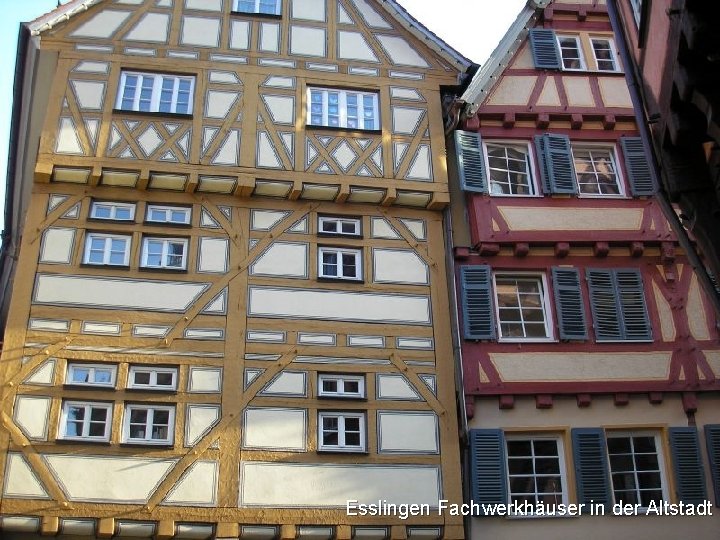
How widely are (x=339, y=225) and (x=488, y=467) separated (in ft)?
14.2

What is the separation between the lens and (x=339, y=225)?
13.9m

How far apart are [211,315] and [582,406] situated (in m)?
5.45

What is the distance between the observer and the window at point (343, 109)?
14.6 m

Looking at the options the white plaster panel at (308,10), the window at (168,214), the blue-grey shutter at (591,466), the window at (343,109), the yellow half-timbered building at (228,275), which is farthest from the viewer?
the white plaster panel at (308,10)

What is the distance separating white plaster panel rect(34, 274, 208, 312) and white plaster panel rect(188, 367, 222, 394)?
3.22 feet

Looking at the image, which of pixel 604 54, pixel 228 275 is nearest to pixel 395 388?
pixel 228 275

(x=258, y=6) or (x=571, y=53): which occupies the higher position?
(x=258, y=6)

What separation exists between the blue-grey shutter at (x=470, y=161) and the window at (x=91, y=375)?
6.02m

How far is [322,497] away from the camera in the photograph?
11695 mm

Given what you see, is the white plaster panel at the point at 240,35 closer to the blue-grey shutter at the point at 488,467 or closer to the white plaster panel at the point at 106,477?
the white plaster panel at the point at 106,477

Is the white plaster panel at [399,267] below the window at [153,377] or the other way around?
the other way around

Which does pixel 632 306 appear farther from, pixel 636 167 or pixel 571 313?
pixel 636 167

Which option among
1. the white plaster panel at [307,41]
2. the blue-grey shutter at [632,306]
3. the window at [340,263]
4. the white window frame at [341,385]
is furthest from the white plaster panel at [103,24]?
the blue-grey shutter at [632,306]

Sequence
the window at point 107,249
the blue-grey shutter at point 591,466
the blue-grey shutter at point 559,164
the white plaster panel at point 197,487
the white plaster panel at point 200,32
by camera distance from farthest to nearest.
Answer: the white plaster panel at point 200,32, the blue-grey shutter at point 559,164, the window at point 107,249, the blue-grey shutter at point 591,466, the white plaster panel at point 197,487
